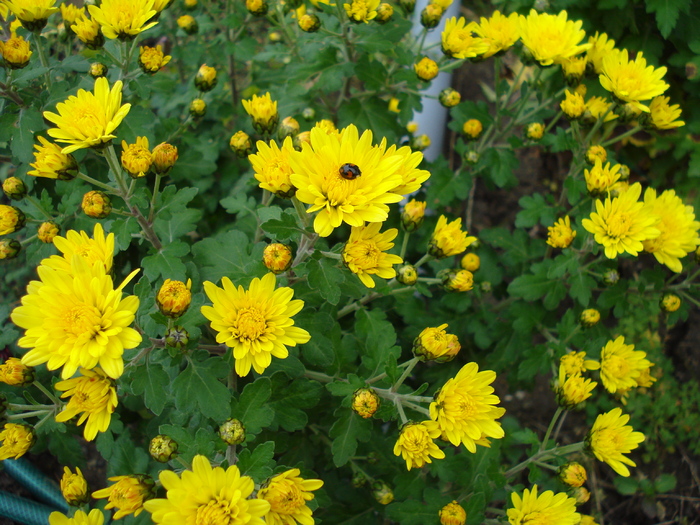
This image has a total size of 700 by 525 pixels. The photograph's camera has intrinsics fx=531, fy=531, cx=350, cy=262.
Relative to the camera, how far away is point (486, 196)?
4.33 meters

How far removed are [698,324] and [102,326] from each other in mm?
3582

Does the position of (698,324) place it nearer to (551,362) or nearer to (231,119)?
(551,362)

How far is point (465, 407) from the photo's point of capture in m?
1.70

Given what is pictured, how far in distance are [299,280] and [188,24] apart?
166 cm

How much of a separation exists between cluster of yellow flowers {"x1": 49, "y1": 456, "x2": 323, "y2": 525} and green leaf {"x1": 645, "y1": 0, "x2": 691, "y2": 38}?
9.40 feet

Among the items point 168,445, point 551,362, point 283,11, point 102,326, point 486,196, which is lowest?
point 486,196

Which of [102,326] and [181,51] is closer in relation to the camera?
[102,326]

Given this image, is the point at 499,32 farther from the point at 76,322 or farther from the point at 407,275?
the point at 76,322

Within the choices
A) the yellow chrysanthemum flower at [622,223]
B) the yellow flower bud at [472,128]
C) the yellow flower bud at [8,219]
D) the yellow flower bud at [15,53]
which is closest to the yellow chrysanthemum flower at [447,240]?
the yellow chrysanthemum flower at [622,223]

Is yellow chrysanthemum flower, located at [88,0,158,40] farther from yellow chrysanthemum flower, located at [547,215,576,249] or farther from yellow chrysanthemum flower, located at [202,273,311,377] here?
yellow chrysanthemum flower, located at [547,215,576,249]

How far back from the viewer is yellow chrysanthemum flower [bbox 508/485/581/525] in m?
1.80

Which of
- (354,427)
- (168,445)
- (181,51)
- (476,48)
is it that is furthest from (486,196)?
(168,445)

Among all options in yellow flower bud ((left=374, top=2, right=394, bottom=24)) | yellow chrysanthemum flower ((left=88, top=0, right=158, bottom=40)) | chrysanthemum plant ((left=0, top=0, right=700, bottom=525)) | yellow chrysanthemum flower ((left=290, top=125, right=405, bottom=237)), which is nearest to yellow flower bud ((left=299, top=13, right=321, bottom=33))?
chrysanthemum plant ((left=0, top=0, right=700, bottom=525))

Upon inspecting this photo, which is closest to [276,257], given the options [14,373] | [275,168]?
[275,168]
